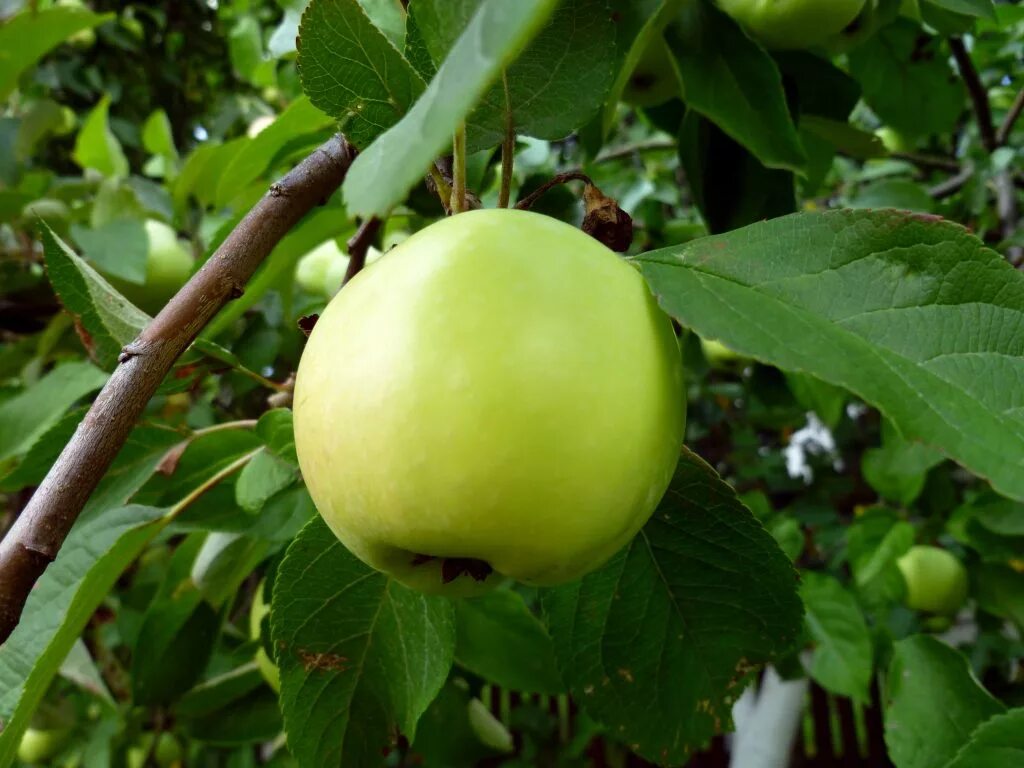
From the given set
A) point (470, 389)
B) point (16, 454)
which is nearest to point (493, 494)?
point (470, 389)

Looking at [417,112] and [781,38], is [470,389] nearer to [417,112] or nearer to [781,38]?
[417,112]

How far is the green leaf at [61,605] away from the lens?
0.44 m

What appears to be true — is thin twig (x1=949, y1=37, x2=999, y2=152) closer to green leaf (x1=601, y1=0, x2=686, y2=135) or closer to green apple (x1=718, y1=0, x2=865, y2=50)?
green apple (x1=718, y1=0, x2=865, y2=50)

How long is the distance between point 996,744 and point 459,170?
0.47 metres

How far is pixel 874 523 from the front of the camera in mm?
1342

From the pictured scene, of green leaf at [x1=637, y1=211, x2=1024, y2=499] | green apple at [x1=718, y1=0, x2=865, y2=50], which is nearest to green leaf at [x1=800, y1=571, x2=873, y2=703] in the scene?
green apple at [x1=718, y1=0, x2=865, y2=50]

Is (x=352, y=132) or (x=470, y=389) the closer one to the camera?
(x=470, y=389)

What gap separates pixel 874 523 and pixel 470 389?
3.90 ft

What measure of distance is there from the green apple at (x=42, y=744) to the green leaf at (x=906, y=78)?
5.00ft

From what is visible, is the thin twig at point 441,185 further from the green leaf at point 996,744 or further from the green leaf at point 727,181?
the green leaf at point 996,744

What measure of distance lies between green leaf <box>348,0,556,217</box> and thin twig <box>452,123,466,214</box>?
0.13 metres

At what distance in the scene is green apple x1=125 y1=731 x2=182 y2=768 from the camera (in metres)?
1.38

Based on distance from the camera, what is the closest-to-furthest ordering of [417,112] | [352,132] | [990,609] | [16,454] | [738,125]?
[417,112], [352,132], [738,125], [16,454], [990,609]

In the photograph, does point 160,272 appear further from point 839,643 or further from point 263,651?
point 839,643
